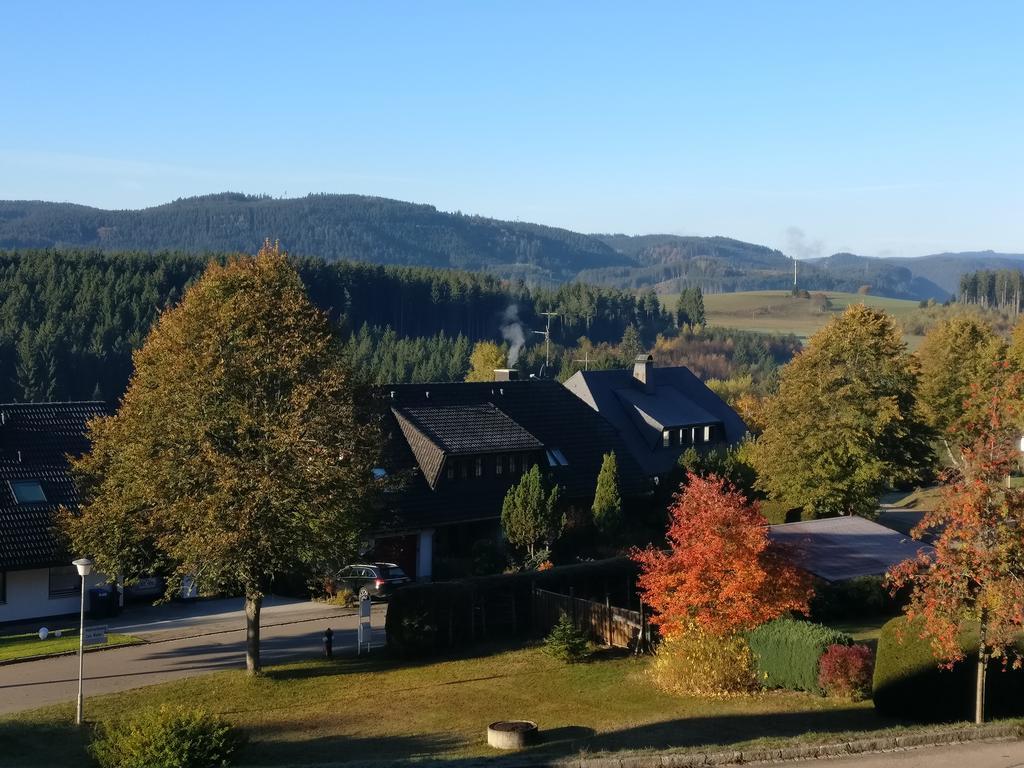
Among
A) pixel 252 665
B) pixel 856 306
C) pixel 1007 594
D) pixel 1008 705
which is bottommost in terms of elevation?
pixel 252 665

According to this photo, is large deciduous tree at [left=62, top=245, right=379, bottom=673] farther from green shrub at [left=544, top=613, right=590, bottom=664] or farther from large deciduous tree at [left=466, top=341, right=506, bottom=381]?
large deciduous tree at [left=466, top=341, right=506, bottom=381]

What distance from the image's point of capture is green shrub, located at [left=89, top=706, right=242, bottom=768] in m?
17.2

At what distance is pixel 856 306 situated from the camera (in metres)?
50.2

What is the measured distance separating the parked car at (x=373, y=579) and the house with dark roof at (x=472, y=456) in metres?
1.44

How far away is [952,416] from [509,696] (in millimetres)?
48114

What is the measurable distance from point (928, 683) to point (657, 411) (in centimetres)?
4056

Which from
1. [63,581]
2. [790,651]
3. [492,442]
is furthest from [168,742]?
[492,442]

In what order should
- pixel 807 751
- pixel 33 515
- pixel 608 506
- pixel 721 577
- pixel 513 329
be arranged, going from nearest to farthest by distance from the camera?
pixel 807 751, pixel 721 577, pixel 33 515, pixel 608 506, pixel 513 329

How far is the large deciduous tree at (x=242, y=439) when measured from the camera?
26141 mm

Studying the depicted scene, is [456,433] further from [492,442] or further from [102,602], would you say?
[102,602]

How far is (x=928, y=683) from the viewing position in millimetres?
21438

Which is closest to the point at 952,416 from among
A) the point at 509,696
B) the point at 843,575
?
the point at 843,575

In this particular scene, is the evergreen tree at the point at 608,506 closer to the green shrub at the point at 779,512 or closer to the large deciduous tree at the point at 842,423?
the green shrub at the point at 779,512

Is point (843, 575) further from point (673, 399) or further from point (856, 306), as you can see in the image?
point (673, 399)
